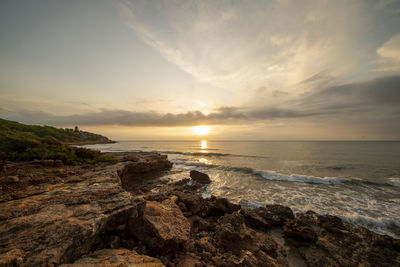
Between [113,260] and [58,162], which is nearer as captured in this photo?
[113,260]

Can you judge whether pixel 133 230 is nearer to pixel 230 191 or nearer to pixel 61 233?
pixel 61 233

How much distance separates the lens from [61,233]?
289cm

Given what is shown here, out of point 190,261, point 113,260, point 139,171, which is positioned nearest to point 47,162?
point 139,171

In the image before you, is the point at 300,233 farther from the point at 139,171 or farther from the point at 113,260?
the point at 139,171

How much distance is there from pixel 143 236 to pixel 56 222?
2045 millimetres

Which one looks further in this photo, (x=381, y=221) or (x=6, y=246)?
(x=381, y=221)

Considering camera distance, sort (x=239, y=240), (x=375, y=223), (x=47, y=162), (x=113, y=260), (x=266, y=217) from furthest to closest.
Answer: (x=47, y=162) → (x=375, y=223) → (x=266, y=217) → (x=239, y=240) → (x=113, y=260)

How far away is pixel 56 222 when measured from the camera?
3182 millimetres

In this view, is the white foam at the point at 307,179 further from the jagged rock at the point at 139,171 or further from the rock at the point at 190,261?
the rock at the point at 190,261

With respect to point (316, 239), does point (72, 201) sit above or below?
above

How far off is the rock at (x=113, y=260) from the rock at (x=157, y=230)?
800 mm

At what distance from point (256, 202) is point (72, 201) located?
11.0 meters

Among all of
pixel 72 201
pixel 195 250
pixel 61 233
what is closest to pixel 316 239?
pixel 195 250

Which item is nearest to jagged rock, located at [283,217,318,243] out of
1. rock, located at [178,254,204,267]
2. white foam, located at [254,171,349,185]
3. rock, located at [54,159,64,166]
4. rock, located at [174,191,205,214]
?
rock, located at [174,191,205,214]
